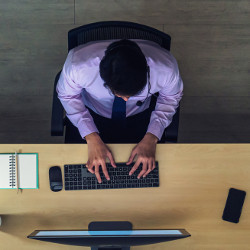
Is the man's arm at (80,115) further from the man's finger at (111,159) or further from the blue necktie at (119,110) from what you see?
the blue necktie at (119,110)

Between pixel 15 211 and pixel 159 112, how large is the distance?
0.77 m

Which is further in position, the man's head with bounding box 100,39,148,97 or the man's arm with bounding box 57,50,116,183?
the man's arm with bounding box 57,50,116,183

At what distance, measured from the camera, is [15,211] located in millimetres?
1167

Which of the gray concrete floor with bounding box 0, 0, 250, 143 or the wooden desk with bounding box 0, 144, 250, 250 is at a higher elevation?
the gray concrete floor with bounding box 0, 0, 250, 143

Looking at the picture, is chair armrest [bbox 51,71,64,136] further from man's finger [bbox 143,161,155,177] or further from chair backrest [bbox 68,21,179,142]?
man's finger [bbox 143,161,155,177]

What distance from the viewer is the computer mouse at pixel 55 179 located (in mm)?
1168

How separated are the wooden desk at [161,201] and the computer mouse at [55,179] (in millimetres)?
22

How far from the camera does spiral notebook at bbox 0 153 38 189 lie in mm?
1156

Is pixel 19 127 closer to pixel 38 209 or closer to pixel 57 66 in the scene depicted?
pixel 57 66

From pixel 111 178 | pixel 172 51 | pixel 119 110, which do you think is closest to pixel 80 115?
pixel 119 110

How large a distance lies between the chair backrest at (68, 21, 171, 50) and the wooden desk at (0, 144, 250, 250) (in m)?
0.46

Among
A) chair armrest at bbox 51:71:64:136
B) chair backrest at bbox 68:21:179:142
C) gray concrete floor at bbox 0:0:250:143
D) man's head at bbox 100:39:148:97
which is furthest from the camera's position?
gray concrete floor at bbox 0:0:250:143

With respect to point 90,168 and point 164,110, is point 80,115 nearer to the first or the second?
point 90,168

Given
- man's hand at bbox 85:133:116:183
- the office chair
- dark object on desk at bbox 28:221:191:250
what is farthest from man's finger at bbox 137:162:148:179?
the office chair
